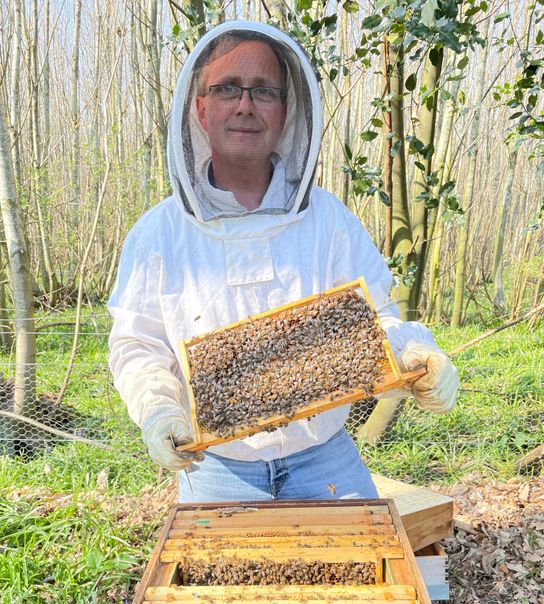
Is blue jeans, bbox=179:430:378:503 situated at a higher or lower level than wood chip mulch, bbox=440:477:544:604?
higher

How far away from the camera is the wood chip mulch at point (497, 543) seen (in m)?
2.97

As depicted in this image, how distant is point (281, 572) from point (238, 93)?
4.83ft

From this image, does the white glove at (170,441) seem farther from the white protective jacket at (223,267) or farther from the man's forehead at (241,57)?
the man's forehead at (241,57)

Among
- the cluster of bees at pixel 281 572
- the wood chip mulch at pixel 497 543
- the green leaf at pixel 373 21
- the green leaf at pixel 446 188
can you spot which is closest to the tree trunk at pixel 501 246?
the wood chip mulch at pixel 497 543

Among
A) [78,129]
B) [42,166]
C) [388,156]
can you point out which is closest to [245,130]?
[388,156]

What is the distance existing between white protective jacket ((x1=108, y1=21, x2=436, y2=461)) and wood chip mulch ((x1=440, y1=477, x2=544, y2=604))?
174 centimetres

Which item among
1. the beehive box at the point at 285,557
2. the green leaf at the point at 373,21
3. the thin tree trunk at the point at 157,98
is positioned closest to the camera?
the beehive box at the point at 285,557

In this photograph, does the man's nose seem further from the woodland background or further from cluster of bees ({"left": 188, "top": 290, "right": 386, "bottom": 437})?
cluster of bees ({"left": 188, "top": 290, "right": 386, "bottom": 437})

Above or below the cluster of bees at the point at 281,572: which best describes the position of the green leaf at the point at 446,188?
above

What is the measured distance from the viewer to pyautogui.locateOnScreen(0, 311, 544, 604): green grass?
2.83m

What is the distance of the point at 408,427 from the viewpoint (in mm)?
4477

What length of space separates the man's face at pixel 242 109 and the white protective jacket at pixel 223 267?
7 cm

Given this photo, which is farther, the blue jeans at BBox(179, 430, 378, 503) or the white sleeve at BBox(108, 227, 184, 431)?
the blue jeans at BBox(179, 430, 378, 503)

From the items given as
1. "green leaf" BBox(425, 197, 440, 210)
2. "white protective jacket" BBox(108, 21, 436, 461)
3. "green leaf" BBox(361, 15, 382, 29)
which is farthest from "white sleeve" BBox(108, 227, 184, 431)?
"green leaf" BBox(425, 197, 440, 210)
